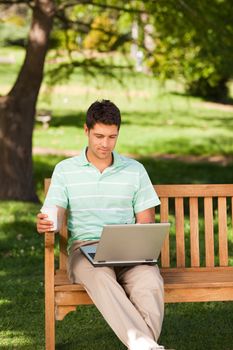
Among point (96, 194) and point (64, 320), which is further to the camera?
point (64, 320)

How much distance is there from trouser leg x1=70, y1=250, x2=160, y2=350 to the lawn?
32.5 inches

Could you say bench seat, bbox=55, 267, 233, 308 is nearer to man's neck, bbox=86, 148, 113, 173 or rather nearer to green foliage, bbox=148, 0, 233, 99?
man's neck, bbox=86, 148, 113, 173

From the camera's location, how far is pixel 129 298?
5074mm

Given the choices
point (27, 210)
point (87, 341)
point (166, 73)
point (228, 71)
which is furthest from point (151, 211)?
point (166, 73)

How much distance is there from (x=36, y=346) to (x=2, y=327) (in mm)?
551

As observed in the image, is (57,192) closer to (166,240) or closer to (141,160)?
(166,240)

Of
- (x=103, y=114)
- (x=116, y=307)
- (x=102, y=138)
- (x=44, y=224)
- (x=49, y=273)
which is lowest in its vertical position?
(x=116, y=307)

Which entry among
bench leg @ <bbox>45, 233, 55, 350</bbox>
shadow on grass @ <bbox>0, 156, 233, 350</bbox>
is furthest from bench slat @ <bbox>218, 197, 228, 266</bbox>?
bench leg @ <bbox>45, 233, 55, 350</bbox>

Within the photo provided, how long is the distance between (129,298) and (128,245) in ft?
0.91

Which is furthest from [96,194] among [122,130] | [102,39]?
[122,130]

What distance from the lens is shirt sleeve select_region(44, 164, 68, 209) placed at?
524 centimetres

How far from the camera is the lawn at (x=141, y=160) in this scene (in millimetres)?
6031

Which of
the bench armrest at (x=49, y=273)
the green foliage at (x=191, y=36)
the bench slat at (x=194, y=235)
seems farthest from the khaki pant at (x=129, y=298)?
the green foliage at (x=191, y=36)

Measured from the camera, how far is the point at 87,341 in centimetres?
586
